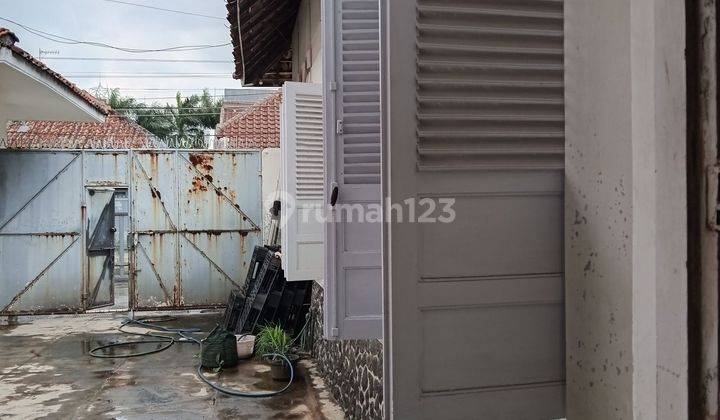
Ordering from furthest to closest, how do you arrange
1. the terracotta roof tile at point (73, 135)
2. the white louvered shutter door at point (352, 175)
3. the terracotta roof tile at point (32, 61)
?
the terracotta roof tile at point (73, 135), the terracotta roof tile at point (32, 61), the white louvered shutter door at point (352, 175)

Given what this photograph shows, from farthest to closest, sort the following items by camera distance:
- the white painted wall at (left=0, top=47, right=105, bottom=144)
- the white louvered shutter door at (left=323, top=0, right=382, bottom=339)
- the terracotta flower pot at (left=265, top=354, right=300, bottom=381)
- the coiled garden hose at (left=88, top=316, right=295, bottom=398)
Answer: the white painted wall at (left=0, top=47, right=105, bottom=144), the terracotta flower pot at (left=265, top=354, right=300, bottom=381), the coiled garden hose at (left=88, top=316, right=295, bottom=398), the white louvered shutter door at (left=323, top=0, right=382, bottom=339)

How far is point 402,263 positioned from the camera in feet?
4.57

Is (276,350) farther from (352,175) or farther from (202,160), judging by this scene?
(202,160)

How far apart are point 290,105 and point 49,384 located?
3140 mm

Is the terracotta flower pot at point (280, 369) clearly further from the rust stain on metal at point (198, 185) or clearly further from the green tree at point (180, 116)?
the green tree at point (180, 116)

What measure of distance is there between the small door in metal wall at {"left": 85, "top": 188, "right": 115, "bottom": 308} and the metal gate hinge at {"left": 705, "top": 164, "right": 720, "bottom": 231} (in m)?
7.96

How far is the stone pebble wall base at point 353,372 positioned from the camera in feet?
11.0

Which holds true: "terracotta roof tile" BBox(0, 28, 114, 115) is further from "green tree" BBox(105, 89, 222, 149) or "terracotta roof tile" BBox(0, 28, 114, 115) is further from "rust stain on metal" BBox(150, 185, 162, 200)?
"green tree" BBox(105, 89, 222, 149)

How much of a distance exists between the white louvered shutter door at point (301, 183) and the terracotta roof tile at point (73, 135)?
7.41m

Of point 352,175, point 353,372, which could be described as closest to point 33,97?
point 353,372

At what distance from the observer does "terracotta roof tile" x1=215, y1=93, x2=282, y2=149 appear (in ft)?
36.2

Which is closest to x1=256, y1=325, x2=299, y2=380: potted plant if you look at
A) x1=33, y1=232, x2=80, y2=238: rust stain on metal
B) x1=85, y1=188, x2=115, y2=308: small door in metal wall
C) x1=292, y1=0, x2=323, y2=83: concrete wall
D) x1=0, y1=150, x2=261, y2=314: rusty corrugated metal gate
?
x1=292, y1=0, x2=323, y2=83: concrete wall

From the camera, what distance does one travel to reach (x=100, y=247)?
7805mm

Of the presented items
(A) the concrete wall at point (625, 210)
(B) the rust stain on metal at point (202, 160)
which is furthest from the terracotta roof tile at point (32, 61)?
(A) the concrete wall at point (625, 210)
